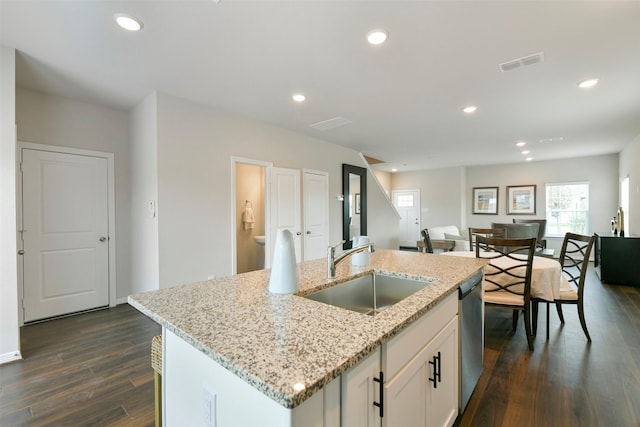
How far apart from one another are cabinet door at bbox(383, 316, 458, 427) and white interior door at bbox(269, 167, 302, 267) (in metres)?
3.07

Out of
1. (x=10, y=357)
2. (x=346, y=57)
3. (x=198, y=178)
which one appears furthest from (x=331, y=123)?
(x=10, y=357)

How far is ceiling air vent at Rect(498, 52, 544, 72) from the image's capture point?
2.42 meters

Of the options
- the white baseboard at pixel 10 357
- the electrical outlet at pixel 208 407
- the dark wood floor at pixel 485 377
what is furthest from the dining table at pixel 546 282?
the white baseboard at pixel 10 357

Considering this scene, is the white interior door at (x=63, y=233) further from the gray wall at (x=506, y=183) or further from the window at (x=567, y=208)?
the window at (x=567, y=208)

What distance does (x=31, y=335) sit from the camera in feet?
9.37

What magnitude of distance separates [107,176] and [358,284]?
3.66 metres

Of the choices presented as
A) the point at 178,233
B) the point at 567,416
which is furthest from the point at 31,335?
the point at 567,416

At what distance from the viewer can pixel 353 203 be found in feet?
20.0

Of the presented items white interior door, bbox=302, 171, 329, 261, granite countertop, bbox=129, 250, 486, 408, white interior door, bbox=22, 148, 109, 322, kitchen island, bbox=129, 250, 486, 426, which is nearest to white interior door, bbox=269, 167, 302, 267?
white interior door, bbox=302, 171, 329, 261

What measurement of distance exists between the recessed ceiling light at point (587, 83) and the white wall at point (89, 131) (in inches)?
210

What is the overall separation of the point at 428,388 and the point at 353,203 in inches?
195

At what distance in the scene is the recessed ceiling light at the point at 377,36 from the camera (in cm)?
209

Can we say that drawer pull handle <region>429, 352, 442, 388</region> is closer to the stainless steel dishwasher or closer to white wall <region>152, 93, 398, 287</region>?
the stainless steel dishwasher

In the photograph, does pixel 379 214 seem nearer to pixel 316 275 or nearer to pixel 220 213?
pixel 220 213
